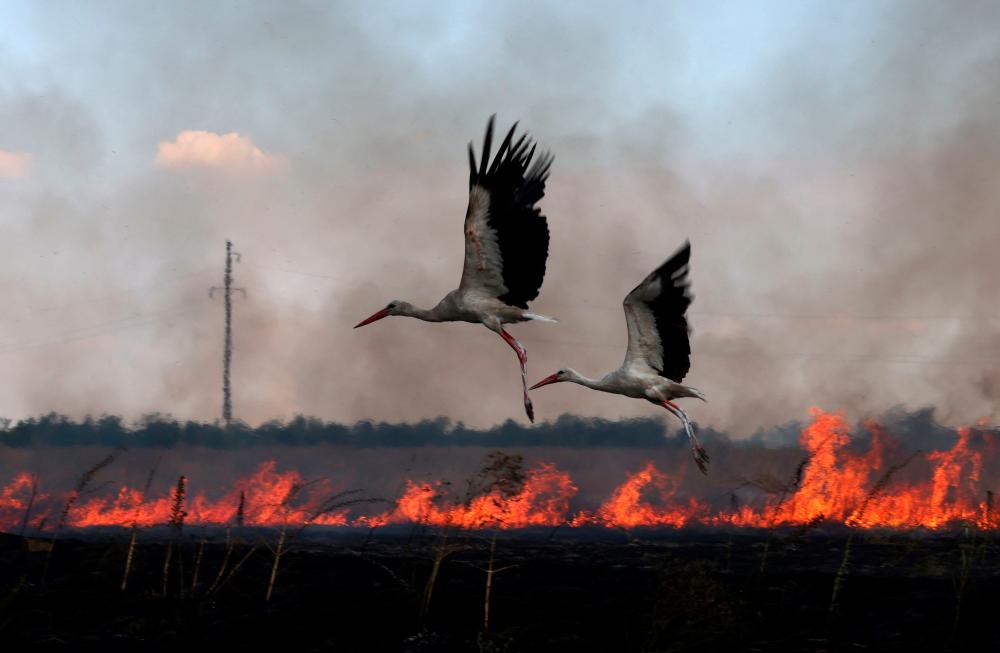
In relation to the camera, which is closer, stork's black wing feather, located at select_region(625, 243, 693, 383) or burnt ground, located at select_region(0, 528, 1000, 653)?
burnt ground, located at select_region(0, 528, 1000, 653)

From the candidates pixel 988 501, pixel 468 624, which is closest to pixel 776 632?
pixel 988 501

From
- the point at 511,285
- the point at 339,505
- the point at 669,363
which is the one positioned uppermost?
the point at 511,285

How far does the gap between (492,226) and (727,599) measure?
6066 millimetres

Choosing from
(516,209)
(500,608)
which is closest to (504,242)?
(516,209)

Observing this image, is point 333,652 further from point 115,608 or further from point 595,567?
point 595,567

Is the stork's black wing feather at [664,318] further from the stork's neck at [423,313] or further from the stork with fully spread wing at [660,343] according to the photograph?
the stork's neck at [423,313]

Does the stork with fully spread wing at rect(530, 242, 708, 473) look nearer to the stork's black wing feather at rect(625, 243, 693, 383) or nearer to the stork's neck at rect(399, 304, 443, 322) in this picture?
the stork's black wing feather at rect(625, 243, 693, 383)

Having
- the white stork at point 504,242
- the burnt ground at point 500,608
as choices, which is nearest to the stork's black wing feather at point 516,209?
the white stork at point 504,242

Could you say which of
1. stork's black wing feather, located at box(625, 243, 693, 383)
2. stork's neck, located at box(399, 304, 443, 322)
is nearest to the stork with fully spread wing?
stork's black wing feather, located at box(625, 243, 693, 383)

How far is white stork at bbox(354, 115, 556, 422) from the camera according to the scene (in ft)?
45.6

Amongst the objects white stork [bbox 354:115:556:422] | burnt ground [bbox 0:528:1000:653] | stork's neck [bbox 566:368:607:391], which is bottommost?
burnt ground [bbox 0:528:1000:653]

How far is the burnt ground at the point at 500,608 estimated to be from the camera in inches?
391

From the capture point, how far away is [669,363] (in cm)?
1348

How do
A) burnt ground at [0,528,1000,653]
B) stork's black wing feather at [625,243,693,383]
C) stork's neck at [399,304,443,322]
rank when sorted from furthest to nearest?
1. stork's neck at [399,304,443,322]
2. stork's black wing feather at [625,243,693,383]
3. burnt ground at [0,528,1000,653]
